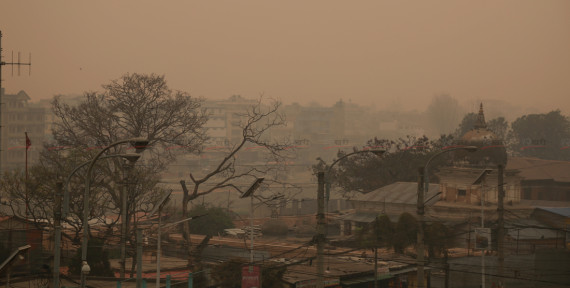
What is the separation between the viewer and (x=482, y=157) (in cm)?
5281

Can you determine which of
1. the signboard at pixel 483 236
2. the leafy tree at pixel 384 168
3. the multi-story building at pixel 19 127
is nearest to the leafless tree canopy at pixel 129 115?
the signboard at pixel 483 236

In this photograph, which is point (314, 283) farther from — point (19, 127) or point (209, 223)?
point (19, 127)

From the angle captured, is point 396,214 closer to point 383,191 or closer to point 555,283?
point 383,191

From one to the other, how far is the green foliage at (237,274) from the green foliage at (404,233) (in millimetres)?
17171

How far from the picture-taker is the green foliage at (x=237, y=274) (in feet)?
104

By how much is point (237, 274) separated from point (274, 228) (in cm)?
3167

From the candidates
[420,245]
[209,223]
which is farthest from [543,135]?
[420,245]

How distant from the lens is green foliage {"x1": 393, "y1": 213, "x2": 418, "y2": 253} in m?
47.3

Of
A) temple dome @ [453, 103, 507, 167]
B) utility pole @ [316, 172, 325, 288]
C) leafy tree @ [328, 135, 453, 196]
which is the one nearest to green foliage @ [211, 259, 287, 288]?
utility pole @ [316, 172, 325, 288]

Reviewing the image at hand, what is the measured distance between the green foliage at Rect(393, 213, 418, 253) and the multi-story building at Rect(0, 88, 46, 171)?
92704mm

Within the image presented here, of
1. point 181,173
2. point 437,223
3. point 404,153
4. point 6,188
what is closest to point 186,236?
point 6,188

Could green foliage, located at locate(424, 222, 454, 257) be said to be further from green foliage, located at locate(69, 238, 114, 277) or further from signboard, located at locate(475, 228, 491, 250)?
green foliage, located at locate(69, 238, 114, 277)

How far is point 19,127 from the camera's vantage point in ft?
439

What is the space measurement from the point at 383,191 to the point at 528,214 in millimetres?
14596
